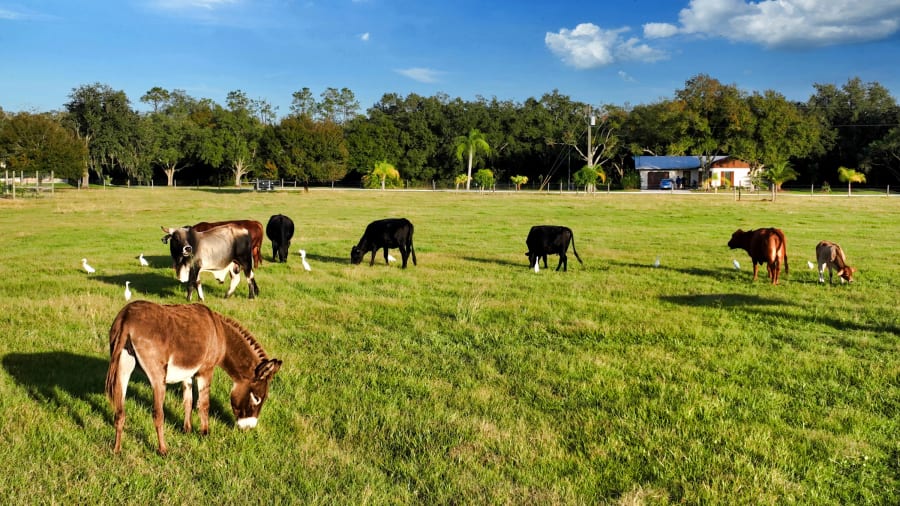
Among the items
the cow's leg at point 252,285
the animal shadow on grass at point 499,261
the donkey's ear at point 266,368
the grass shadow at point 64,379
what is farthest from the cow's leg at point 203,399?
the animal shadow on grass at point 499,261

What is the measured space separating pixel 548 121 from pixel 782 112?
102 feet

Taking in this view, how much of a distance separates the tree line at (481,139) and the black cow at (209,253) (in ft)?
187

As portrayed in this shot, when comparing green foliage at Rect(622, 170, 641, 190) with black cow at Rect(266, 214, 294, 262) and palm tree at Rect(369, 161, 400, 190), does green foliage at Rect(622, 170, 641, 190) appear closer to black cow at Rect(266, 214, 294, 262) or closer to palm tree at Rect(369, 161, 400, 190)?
palm tree at Rect(369, 161, 400, 190)

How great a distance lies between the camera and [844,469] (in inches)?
198

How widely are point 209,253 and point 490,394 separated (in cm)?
674

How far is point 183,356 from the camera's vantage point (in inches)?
205

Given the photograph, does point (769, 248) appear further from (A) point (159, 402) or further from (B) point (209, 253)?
(A) point (159, 402)

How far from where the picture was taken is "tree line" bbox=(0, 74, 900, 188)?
7306 centimetres

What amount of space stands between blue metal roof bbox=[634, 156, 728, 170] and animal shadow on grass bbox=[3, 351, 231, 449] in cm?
7934

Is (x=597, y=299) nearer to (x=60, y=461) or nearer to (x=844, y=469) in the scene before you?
(x=844, y=469)

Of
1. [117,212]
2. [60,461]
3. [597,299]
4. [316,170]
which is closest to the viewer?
[60,461]

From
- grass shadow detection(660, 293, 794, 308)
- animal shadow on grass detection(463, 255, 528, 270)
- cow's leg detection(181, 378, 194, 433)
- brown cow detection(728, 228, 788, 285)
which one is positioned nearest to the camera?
cow's leg detection(181, 378, 194, 433)

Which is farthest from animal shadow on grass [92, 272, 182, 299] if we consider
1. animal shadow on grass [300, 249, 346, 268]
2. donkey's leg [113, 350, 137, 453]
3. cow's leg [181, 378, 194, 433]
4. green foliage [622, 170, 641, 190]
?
green foliage [622, 170, 641, 190]

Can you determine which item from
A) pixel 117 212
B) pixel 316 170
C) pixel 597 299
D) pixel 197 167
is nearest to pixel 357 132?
pixel 316 170
